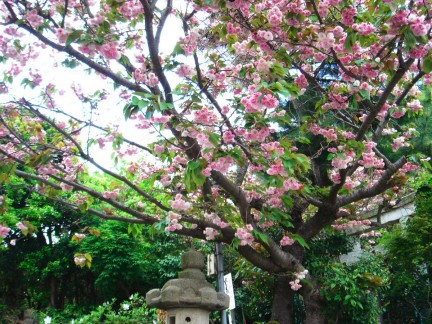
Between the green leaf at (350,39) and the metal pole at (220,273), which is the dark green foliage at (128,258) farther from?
the green leaf at (350,39)

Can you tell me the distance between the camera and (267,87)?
9.22ft

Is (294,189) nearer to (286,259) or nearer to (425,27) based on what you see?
(286,259)

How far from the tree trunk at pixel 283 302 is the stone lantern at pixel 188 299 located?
1.70 m

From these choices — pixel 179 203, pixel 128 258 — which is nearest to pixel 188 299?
pixel 179 203

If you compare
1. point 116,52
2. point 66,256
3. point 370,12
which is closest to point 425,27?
point 370,12

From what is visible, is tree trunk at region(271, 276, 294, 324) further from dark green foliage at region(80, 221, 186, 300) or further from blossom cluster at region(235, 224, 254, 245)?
dark green foliage at region(80, 221, 186, 300)

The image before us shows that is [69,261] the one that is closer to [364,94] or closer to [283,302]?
[283,302]

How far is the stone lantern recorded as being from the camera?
3492 millimetres

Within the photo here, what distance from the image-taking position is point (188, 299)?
11.4ft

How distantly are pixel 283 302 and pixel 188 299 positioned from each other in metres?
2.15

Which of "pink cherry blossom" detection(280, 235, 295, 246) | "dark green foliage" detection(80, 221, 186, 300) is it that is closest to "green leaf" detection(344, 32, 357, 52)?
"pink cherry blossom" detection(280, 235, 295, 246)

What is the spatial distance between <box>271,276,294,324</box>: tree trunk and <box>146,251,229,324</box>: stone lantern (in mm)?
1702

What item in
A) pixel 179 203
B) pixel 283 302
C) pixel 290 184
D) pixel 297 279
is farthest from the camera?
pixel 283 302

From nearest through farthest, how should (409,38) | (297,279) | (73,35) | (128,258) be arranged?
(409,38) < (73,35) < (297,279) < (128,258)
